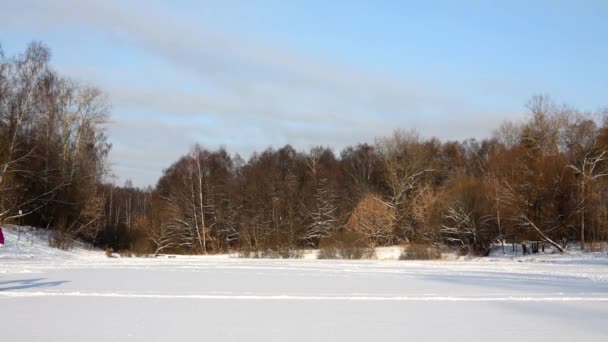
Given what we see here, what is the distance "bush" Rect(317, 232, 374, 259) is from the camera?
33125 mm

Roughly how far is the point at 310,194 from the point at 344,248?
993 inches

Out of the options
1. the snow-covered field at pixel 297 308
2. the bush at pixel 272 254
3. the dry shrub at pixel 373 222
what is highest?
the dry shrub at pixel 373 222

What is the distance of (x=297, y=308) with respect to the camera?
10.0 meters

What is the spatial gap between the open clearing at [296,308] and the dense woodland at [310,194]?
798 inches

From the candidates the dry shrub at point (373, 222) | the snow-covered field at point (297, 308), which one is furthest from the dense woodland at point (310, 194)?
the snow-covered field at point (297, 308)

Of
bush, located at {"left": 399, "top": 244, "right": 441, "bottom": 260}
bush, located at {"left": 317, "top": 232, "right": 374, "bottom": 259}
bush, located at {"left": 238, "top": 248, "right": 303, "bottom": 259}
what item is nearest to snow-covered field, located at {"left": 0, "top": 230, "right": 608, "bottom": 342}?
bush, located at {"left": 317, "top": 232, "right": 374, "bottom": 259}

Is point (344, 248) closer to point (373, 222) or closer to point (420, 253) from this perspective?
point (420, 253)

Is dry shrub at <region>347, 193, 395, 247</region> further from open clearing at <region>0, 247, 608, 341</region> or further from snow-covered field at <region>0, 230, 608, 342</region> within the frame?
open clearing at <region>0, 247, 608, 341</region>

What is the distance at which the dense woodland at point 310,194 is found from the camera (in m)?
36.6

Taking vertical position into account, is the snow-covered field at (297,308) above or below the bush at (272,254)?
above

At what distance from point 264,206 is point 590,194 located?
32781 mm

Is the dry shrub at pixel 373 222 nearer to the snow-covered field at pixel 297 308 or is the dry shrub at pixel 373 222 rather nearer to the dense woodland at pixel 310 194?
the dense woodland at pixel 310 194

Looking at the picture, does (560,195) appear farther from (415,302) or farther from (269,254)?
(415,302)

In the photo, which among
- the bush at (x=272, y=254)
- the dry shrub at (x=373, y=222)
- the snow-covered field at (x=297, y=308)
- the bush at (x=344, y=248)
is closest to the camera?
the snow-covered field at (x=297, y=308)
